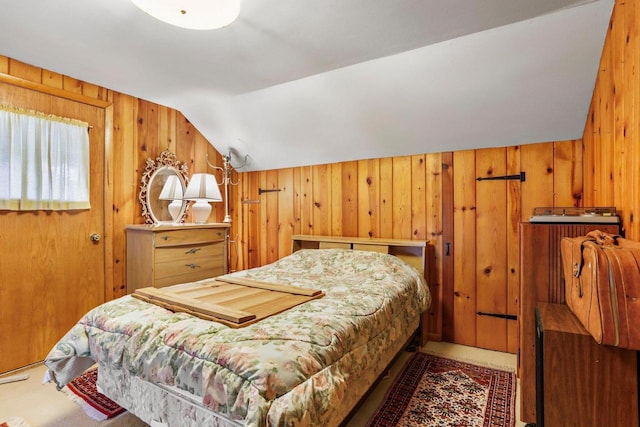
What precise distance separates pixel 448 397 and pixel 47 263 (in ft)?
9.66

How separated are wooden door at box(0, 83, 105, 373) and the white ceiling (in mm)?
308

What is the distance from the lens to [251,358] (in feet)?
3.58

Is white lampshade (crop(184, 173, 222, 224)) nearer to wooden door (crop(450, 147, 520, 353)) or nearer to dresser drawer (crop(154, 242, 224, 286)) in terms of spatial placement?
dresser drawer (crop(154, 242, 224, 286))

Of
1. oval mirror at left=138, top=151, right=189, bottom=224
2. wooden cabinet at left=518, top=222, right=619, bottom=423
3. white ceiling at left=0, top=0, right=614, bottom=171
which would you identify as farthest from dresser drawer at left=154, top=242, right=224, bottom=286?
wooden cabinet at left=518, top=222, right=619, bottom=423

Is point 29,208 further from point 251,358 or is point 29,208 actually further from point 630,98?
point 630,98

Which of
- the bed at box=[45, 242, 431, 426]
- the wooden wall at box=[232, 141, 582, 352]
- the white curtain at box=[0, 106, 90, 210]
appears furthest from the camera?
the wooden wall at box=[232, 141, 582, 352]

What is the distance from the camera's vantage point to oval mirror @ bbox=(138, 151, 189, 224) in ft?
10.0

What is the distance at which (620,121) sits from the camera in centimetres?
136

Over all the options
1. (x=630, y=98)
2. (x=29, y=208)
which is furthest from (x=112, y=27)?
(x=630, y=98)

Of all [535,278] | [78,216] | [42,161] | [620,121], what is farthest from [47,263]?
[620,121]

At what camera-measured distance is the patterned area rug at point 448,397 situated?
5.54 feet

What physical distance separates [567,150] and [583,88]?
505 mm

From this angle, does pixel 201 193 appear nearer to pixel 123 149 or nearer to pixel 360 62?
pixel 123 149

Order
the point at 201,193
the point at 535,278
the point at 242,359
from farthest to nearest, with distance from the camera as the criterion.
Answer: the point at 201,193, the point at 535,278, the point at 242,359
